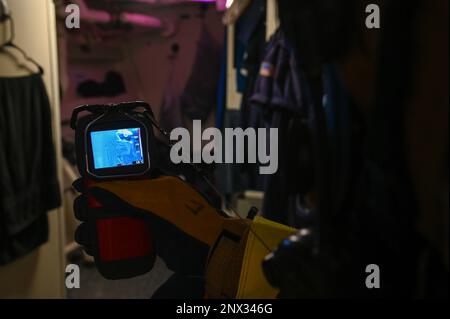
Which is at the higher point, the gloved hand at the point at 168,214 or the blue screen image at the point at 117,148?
the blue screen image at the point at 117,148

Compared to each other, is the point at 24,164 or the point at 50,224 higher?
the point at 24,164

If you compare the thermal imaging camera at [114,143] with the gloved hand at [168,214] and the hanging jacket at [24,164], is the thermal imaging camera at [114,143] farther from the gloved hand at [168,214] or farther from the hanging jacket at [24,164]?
the hanging jacket at [24,164]

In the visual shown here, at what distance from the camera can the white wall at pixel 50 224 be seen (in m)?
1.11

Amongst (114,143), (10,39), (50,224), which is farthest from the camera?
(50,224)

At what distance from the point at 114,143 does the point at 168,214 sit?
0.10 metres

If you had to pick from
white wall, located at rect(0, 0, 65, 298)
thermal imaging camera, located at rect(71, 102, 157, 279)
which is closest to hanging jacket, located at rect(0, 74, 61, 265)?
white wall, located at rect(0, 0, 65, 298)

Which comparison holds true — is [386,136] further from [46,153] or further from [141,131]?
[46,153]

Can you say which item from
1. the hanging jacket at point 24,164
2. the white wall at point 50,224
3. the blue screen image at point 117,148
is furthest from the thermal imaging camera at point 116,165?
the hanging jacket at point 24,164

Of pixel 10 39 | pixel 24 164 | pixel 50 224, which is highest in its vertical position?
pixel 10 39

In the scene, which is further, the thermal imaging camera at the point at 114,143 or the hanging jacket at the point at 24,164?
the hanging jacket at the point at 24,164

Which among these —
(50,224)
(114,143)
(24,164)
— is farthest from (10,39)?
(114,143)

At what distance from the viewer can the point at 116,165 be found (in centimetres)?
39

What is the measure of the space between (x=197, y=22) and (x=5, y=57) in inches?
26.3

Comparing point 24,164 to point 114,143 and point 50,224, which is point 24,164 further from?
point 114,143
